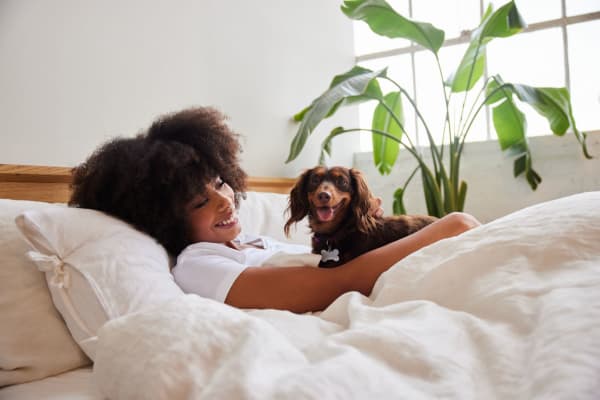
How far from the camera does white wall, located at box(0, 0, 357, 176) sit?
157 cm

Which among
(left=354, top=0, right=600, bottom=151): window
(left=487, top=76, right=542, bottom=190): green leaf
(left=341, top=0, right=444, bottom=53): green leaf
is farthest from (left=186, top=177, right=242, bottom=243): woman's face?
(left=354, top=0, right=600, bottom=151): window

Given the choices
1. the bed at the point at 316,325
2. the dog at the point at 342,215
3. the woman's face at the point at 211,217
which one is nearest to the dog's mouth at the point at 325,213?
the dog at the point at 342,215

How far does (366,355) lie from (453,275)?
0.32m

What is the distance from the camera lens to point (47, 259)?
97 cm

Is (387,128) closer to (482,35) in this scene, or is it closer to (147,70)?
(482,35)

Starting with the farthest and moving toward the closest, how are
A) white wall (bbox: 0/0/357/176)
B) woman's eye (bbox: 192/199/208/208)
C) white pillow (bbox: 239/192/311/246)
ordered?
white pillow (bbox: 239/192/311/246)
white wall (bbox: 0/0/357/176)
woman's eye (bbox: 192/199/208/208)

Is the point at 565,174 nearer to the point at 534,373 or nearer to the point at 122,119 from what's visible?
the point at 122,119

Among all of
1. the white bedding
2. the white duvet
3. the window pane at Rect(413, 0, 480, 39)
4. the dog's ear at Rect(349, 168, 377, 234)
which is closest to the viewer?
the white duvet

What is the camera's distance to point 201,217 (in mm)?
1401

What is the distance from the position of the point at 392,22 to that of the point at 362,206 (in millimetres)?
1447

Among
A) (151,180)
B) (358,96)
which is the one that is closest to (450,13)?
(358,96)

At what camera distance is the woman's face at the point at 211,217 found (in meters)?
1.39

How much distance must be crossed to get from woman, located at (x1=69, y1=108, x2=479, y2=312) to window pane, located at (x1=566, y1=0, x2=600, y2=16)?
2.52m

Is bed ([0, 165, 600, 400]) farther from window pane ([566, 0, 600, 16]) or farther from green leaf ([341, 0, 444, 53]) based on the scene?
window pane ([566, 0, 600, 16])
